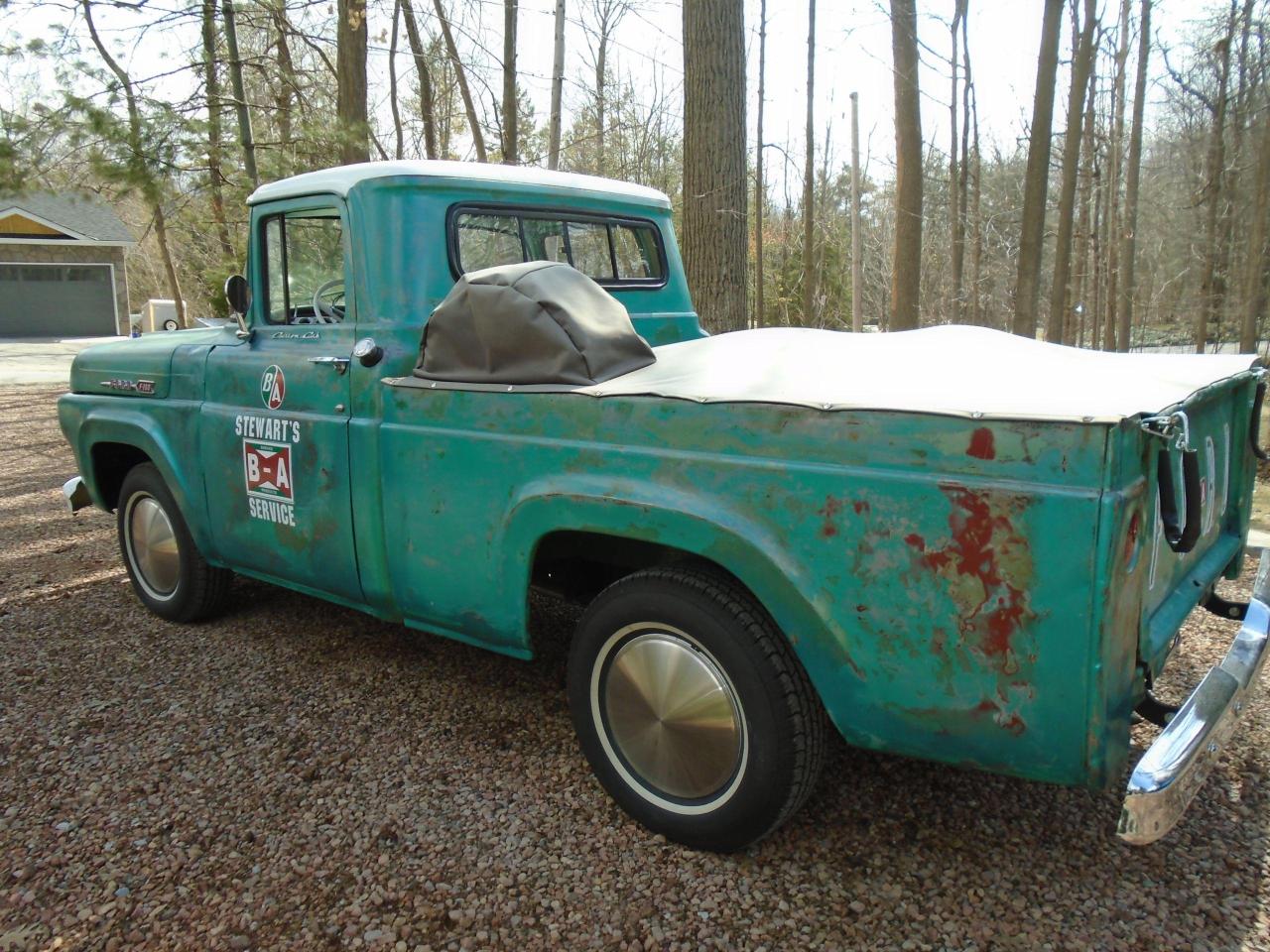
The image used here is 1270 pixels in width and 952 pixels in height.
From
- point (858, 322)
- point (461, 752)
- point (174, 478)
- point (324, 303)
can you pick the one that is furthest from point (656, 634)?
point (858, 322)

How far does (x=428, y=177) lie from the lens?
321cm

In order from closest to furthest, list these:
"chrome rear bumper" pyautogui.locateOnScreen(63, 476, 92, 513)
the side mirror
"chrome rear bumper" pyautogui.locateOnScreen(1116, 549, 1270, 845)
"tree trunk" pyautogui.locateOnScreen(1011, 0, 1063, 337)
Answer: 1. "chrome rear bumper" pyautogui.locateOnScreen(1116, 549, 1270, 845)
2. the side mirror
3. "chrome rear bumper" pyautogui.locateOnScreen(63, 476, 92, 513)
4. "tree trunk" pyautogui.locateOnScreen(1011, 0, 1063, 337)

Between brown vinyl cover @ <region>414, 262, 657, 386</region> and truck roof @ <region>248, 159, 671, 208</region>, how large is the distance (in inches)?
25.0

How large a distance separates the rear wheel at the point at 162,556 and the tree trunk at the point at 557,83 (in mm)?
7839

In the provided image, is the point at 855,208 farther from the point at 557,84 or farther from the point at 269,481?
the point at 269,481

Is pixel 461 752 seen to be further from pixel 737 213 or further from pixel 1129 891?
pixel 737 213

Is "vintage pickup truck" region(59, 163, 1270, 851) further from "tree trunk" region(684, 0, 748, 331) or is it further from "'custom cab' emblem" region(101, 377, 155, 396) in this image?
"tree trunk" region(684, 0, 748, 331)

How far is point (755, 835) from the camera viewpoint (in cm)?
238

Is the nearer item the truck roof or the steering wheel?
the truck roof

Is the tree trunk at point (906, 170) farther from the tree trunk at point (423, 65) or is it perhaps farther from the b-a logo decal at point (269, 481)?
the b-a logo decal at point (269, 481)

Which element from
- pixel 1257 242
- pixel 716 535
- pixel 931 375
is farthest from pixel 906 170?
pixel 716 535

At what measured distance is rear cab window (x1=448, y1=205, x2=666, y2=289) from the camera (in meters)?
3.40

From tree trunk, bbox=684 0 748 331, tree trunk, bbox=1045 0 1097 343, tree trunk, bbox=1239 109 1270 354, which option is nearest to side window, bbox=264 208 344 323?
tree trunk, bbox=684 0 748 331

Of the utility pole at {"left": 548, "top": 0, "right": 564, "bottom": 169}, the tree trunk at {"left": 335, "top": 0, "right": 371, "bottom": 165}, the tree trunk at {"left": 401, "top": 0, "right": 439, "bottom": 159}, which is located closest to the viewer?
the tree trunk at {"left": 335, "top": 0, "right": 371, "bottom": 165}
